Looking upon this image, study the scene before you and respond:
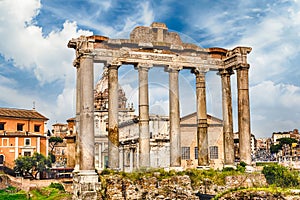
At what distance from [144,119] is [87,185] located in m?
5.78

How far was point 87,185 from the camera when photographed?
22391mm

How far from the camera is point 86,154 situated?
76.2ft

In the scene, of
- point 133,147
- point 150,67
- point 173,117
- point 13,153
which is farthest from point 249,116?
point 13,153

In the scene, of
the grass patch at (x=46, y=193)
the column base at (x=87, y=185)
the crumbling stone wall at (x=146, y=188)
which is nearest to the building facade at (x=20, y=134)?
the grass patch at (x=46, y=193)

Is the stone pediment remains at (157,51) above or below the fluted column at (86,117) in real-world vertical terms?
above

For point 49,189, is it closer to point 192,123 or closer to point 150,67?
point 192,123

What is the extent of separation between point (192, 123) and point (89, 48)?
2505 cm

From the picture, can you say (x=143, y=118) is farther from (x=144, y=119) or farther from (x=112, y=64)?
→ (x=112, y=64)

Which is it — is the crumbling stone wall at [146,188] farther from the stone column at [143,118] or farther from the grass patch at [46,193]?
the grass patch at [46,193]

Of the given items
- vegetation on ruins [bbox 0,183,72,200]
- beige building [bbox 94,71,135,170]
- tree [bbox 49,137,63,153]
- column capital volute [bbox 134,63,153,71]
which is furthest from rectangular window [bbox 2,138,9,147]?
column capital volute [bbox 134,63,153,71]

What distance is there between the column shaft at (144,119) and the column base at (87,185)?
3544 millimetres

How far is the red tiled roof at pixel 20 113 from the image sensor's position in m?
64.7

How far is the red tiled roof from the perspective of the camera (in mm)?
64700

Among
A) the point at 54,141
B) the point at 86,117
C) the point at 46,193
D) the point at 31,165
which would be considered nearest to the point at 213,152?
the point at 46,193
